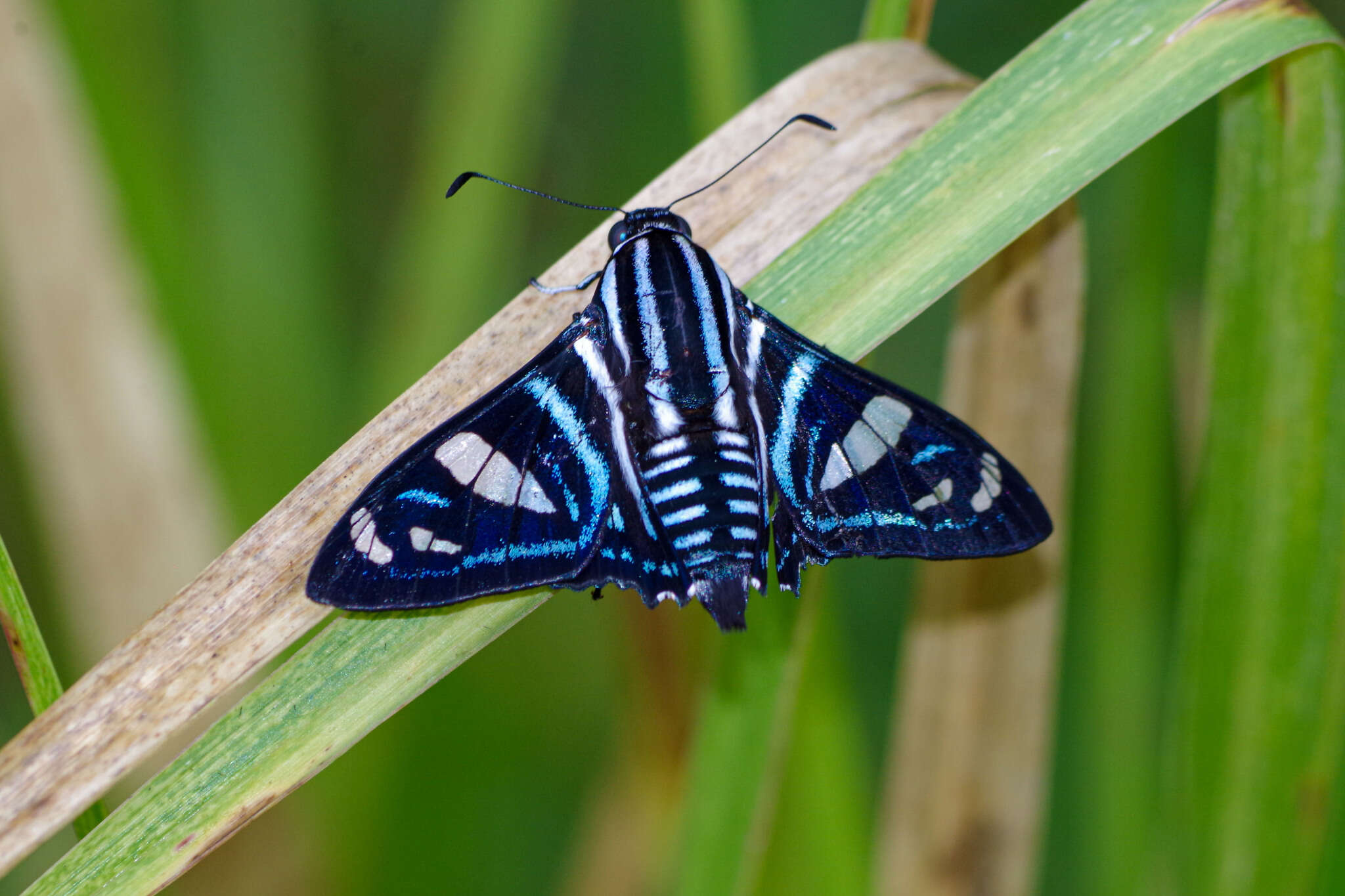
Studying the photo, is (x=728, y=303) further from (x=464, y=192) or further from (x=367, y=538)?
(x=464, y=192)

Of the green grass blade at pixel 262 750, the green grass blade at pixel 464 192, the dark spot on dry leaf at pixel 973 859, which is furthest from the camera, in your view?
the green grass blade at pixel 464 192

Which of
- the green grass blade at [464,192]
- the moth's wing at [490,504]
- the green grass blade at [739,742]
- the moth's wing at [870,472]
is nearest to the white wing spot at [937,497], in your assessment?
the moth's wing at [870,472]

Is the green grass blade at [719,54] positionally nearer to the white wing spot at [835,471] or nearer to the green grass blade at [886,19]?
Result: the green grass blade at [886,19]

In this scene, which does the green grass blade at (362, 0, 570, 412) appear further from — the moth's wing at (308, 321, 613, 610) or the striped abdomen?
A: the striped abdomen

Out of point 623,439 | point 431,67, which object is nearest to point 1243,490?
point 623,439

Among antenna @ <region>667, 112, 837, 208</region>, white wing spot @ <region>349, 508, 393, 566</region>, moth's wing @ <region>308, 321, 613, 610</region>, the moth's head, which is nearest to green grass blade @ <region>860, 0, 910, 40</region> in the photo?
antenna @ <region>667, 112, 837, 208</region>

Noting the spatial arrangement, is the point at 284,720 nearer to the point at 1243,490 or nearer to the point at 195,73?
the point at 1243,490
